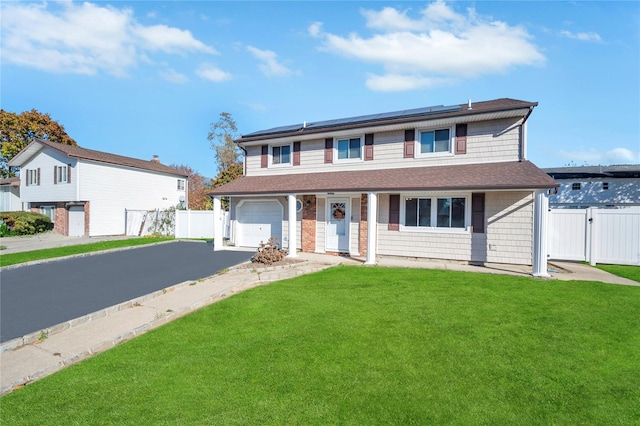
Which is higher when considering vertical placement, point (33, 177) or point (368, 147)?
point (368, 147)

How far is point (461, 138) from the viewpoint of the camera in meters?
11.8

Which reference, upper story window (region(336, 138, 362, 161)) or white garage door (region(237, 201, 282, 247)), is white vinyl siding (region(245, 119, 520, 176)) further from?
white garage door (region(237, 201, 282, 247))

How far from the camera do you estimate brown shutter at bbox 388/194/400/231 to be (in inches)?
487

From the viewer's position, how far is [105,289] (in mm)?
8422

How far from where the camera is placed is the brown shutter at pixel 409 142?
12617 mm

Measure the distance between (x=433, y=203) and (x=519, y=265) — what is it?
355 cm

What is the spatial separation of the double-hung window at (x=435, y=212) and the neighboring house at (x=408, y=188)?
0.04 meters

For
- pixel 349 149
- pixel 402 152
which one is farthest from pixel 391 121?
pixel 349 149

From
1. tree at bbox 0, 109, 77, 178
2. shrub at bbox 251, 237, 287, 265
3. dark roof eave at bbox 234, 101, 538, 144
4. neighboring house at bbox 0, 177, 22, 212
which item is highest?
tree at bbox 0, 109, 77, 178

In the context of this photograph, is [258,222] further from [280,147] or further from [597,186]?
[597,186]

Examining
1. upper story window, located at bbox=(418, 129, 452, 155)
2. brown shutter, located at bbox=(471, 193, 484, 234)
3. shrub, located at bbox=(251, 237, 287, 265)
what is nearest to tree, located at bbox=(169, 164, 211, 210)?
shrub, located at bbox=(251, 237, 287, 265)

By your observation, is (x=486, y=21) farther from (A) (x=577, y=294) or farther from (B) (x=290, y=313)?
(B) (x=290, y=313)

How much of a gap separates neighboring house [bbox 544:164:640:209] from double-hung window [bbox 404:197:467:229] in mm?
23103

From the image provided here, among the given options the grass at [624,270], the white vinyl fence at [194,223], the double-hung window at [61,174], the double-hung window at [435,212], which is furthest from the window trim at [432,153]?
the double-hung window at [61,174]
